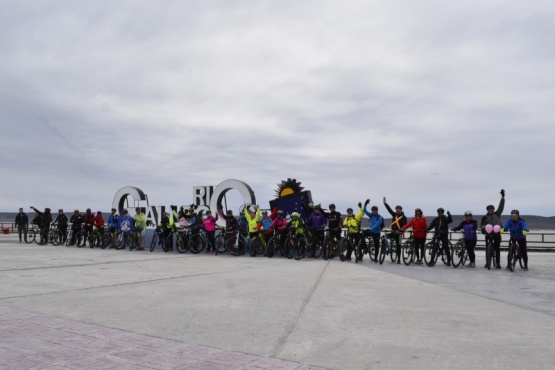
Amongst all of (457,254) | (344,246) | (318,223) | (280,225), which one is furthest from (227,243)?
(457,254)

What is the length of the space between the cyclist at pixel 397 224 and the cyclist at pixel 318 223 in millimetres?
2261

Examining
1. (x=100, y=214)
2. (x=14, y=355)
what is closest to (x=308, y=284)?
(x=14, y=355)

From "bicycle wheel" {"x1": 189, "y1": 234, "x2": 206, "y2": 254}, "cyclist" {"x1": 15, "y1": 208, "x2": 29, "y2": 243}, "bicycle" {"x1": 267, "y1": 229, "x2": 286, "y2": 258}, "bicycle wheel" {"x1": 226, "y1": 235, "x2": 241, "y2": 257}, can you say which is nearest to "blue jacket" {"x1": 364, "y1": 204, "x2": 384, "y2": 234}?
"bicycle" {"x1": 267, "y1": 229, "x2": 286, "y2": 258}

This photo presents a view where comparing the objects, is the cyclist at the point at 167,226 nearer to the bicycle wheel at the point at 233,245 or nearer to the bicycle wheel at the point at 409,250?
the bicycle wheel at the point at 233,245

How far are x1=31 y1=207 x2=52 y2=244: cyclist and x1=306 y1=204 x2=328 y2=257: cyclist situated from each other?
1368cm

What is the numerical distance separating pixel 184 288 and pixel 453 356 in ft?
18.1

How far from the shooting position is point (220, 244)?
62.8 ft

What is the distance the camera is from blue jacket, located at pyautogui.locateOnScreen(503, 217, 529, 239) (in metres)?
14.0

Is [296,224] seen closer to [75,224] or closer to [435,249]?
[435,249]

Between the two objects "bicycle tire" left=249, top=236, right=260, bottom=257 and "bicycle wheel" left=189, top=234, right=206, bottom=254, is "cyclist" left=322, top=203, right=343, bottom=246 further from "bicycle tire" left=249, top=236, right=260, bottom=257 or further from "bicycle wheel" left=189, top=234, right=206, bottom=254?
"bicycle wheel" left=189, top=234, right=206, bottom=254

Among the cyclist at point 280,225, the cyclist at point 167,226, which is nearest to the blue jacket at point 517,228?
the cyclist at point 280,225

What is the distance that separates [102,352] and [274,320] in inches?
90.9

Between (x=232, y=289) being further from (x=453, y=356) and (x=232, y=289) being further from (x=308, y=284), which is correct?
(x=453, y=356)

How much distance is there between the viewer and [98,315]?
6820 millimetres
